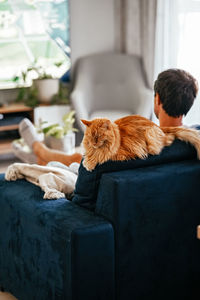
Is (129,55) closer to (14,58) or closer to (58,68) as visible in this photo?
(58,68)

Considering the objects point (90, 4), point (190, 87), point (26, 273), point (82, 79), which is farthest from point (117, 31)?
point (26, 273)

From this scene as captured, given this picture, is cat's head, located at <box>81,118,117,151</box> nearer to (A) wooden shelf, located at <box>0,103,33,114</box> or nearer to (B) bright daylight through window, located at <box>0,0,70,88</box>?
(A) wooden shelf, located at <box>0,103,33,114</box>

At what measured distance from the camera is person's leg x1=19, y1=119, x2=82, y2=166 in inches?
132

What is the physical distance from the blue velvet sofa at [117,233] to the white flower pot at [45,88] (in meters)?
3.36

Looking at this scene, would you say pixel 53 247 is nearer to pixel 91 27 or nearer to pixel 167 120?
pixel 167 120

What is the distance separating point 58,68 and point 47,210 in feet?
13.0

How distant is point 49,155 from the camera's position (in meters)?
3.49

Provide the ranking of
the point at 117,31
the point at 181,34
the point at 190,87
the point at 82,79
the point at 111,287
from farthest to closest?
the point at 117,31 < the point at 82,79 < the point at 181,34 < the point at 190,87 < the point at 111,287

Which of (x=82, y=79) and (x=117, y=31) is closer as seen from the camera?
(x=82, y=79)

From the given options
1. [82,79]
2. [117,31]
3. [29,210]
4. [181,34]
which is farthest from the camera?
[117,31]

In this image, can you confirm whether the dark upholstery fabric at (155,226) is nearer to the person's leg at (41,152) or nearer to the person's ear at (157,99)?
the person's ear at (157,99)

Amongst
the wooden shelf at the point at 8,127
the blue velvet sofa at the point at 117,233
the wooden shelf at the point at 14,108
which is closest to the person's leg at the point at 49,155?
the blue velvet sofa at the point at 117,233

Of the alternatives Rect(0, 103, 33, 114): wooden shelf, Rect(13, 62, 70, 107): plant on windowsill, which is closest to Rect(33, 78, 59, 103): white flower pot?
Rect(13, 62, 70, 107): plant on windowsill

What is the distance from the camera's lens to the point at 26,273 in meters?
2.20
